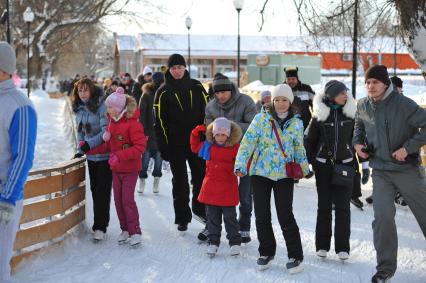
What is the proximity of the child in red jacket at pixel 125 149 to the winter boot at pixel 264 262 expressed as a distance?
4.52 ft

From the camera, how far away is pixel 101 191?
21.6ft

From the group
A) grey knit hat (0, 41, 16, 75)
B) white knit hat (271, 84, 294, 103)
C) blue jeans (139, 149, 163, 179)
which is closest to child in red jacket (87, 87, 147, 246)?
white knit hat (271, 84, 294, 103)

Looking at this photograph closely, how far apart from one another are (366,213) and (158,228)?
2.74m

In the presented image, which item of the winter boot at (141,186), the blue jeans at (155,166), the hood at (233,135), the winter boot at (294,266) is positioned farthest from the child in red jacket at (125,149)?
the blue jeans at (155,166)

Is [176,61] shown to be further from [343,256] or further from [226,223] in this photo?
[343,256]

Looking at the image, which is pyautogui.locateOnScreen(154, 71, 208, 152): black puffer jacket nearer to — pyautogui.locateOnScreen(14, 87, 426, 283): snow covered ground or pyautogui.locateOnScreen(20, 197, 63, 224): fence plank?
pyautogui.locateOnScreen(14, 87, 426, 283): snow covered ground

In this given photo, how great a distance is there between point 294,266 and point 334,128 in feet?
4.27

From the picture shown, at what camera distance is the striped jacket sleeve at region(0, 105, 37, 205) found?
3.94 m

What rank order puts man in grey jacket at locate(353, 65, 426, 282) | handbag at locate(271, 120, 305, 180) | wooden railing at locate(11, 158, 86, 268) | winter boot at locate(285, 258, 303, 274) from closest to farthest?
1. man in grey jacket at locate(353, 65, 426, 282)
2. handbag at locate(271, 120, 305, 180)
3. winter boot at locate(285, 258, 303, 274)
4. wooden railing at locate(11, 158, 86, 268)

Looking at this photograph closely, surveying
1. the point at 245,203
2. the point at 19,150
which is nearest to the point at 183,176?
the point at 245,203

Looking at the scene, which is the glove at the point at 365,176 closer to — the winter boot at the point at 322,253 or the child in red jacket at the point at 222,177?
the winter boot at the point at 322,253

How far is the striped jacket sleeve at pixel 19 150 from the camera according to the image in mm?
3938

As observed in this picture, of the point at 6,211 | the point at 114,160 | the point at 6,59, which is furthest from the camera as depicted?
the point at 114,160

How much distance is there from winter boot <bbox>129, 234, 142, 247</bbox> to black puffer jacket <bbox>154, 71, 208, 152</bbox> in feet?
3.48
